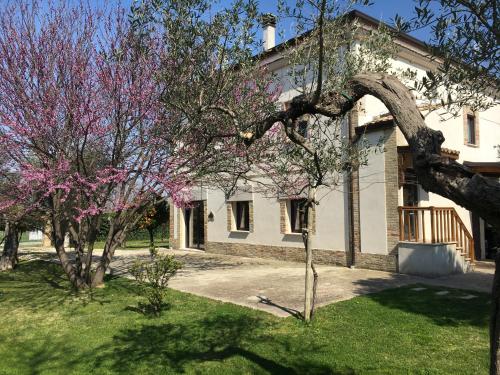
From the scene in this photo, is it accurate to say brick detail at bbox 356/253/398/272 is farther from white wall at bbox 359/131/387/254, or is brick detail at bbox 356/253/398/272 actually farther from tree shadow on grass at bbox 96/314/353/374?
tree shadow on grass at bbox 96/314/353/374

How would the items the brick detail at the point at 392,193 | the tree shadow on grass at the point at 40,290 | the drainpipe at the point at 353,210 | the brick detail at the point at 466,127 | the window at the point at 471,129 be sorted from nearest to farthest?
the tree shadow on grass at the point at 40,290 → the brick detail at the point at 392,193 → the drainpipe at the point at 353,210 → the brick detail at the point at 466,127 → the window at the point at 471,129

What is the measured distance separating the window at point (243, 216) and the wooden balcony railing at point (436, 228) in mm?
7905

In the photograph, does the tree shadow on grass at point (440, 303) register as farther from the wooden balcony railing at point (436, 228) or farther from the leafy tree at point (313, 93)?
the leafy tree at point (313, 93)

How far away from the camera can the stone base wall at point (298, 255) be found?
13.4 metres

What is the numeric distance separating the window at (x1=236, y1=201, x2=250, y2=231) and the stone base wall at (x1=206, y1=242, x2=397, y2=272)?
0.91 metres

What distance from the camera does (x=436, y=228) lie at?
12805 mm

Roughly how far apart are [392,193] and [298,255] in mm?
4784

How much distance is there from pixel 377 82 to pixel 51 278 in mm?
12743

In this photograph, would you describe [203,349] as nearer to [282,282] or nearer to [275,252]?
[282,282]

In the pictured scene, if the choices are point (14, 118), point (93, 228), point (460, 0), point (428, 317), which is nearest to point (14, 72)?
point (14, 118)

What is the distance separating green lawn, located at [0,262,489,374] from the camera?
558 cm

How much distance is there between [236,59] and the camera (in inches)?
230

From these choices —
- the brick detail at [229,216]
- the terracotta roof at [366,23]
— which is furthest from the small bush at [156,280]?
the brick detail at [229,216]

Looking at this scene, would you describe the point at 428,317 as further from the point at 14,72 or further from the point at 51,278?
the point at 51,278
